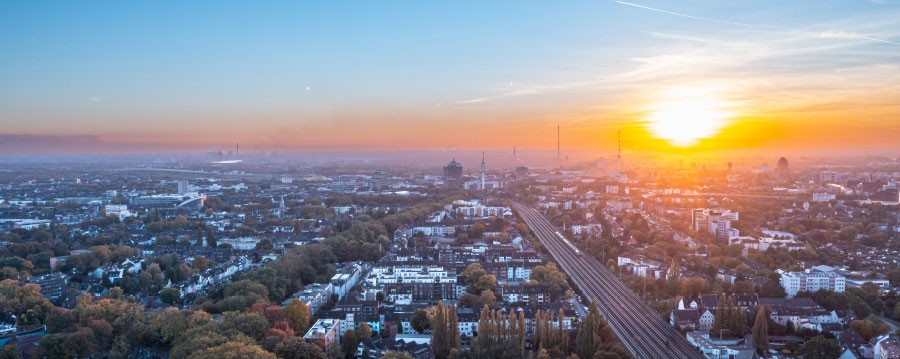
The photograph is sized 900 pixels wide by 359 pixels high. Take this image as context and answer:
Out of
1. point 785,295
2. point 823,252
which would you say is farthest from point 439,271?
point 823,252

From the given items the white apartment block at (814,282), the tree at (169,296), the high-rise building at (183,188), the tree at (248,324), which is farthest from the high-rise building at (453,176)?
the tree at (248,324)

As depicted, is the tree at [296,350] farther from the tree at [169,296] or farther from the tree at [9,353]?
the tree at [169,296]

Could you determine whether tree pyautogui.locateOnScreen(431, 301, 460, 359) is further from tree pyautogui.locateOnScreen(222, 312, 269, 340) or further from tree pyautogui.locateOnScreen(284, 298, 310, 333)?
tree pyautogui.locateOnScreen(222, 312, 269, 340)

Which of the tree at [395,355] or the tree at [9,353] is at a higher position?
the tree at [395,355]

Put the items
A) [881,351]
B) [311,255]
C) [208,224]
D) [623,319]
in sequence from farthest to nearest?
[208,224] → [311,255] → [623,319] → [881,351]

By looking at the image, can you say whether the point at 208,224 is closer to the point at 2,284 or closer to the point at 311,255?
the point at 311,255

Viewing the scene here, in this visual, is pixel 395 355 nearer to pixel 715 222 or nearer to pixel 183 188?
pixel 715 222
